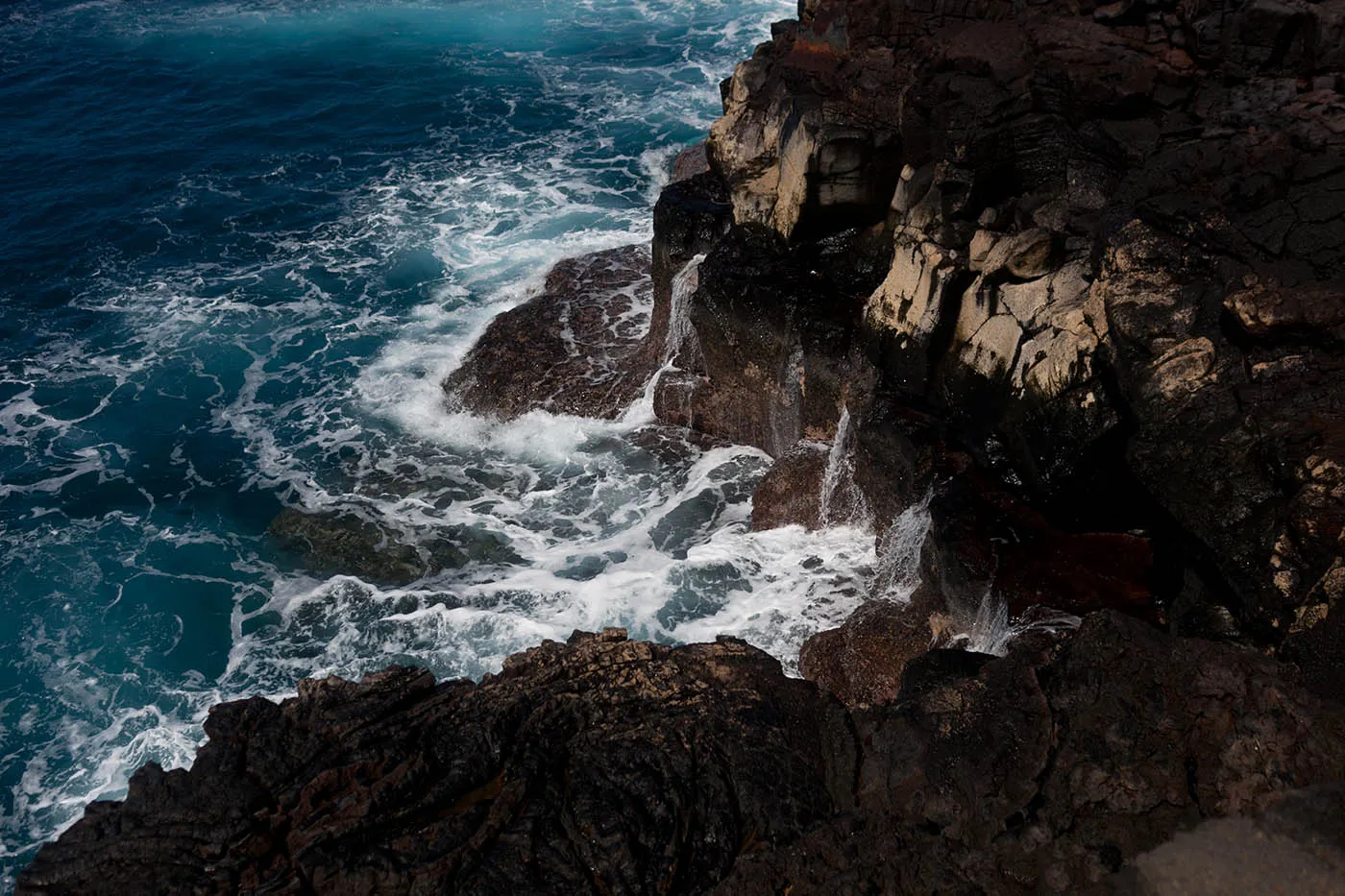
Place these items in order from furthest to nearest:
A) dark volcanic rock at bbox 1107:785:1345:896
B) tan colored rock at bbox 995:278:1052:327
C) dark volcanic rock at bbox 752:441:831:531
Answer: dark volcanic rock at bbox 752:441:831:531 < tan colored rock at bbox 995:278:1052:327 < dark volcanic rock at bbox 1107:785:1345:896

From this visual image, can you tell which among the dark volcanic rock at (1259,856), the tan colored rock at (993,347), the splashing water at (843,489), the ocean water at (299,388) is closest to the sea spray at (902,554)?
the ocean water at (299,388)

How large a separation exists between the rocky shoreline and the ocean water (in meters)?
1.79

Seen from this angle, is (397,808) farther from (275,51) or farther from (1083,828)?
(275,51)

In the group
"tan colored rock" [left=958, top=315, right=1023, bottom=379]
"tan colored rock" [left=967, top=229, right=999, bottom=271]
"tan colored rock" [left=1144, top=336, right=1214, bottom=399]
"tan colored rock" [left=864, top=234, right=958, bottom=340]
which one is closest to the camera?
"tan colored rock" [left=1144, top=336, right=1214, bottom=399]

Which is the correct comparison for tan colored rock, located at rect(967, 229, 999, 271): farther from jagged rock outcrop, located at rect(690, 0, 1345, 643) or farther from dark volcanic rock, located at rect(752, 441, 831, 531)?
dark volcanic rock, located at rect(752, 441, 831, 531)

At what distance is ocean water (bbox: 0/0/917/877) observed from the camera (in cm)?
1673

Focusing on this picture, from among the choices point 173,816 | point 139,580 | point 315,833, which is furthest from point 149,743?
point 315,833

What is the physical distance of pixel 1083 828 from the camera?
8.15 meters

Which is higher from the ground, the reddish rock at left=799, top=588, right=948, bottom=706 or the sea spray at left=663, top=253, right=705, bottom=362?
the sea spray at left=663, top=253, right=705, bottom=362

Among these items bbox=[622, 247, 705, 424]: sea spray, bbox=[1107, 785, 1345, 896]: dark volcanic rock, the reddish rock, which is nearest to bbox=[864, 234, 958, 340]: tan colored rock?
the reddish rock

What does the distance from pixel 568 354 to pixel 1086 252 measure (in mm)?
12872

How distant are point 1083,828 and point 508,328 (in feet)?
61.9

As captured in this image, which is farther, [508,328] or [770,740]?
[508,328]

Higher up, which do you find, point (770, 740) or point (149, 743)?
point (770, 740)
